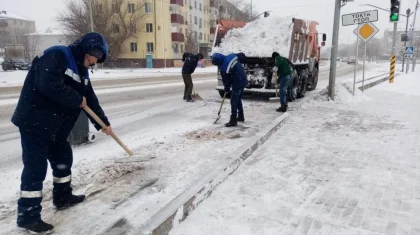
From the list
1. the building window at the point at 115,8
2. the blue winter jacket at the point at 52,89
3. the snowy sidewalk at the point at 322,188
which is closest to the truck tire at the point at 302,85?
the snowy sidewalk at the point at 322,188

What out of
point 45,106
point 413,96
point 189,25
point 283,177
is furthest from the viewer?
point 189,25

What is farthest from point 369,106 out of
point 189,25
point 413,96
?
point 189,25

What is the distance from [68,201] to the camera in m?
3.49

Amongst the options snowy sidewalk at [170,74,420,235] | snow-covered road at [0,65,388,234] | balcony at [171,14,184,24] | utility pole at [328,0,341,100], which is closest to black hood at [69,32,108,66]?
snow-covered road at [0,65,388,234]

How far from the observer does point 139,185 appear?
13.2 ft

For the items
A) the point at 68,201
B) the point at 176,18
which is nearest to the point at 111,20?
the point at 176,18

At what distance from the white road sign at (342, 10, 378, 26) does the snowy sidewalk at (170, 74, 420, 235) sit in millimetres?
4838

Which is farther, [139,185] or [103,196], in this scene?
[139,185]

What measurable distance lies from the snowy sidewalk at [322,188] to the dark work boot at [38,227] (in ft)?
3.54

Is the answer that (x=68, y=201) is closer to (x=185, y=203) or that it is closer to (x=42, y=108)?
(x=42, y=108)

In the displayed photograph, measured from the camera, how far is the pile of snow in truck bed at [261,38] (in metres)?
10.6

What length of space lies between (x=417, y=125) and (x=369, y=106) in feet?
9.14

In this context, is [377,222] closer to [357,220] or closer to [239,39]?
[357,220]

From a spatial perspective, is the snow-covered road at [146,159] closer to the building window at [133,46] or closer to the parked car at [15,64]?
the parked car at [15,64]
